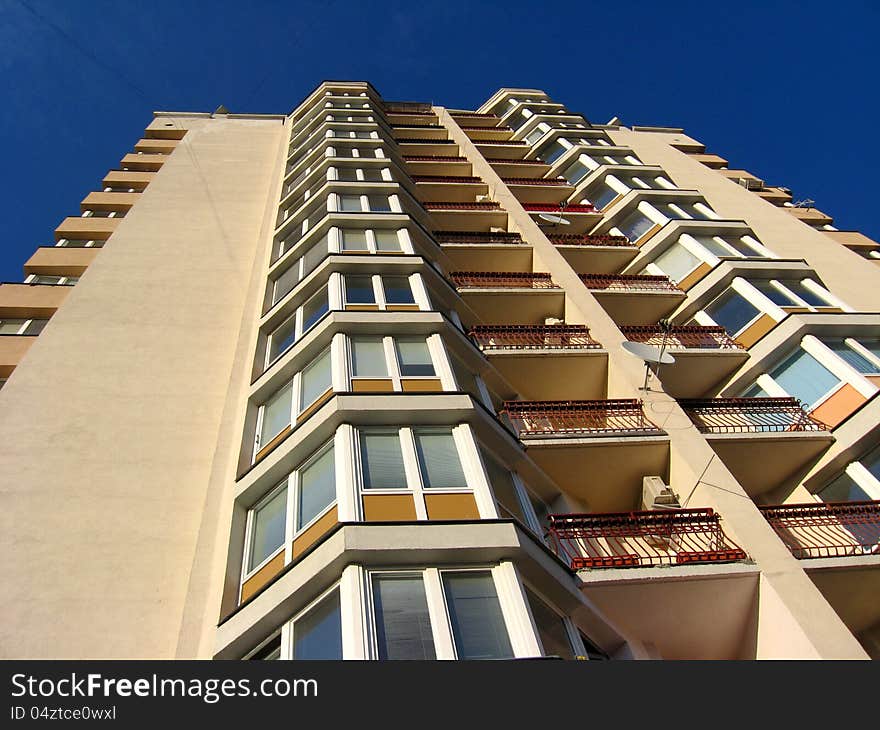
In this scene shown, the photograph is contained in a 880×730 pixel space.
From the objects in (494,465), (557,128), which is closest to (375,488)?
(494,465)

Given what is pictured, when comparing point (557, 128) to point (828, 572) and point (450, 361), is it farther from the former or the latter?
point (828, 572)

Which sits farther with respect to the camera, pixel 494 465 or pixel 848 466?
pixel 848 466

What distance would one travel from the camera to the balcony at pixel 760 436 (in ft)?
45.9

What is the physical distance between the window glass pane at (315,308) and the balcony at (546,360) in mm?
3598

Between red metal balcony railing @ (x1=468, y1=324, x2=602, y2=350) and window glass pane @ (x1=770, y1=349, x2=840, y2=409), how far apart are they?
4.16m

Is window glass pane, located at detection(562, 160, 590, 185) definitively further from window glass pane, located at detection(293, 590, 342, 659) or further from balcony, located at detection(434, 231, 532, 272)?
window glass pane, located at detection(293, 590, 342, 659)

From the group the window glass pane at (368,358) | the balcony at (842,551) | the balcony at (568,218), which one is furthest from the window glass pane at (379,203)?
the balcony at (842,551)

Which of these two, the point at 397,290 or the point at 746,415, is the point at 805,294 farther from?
the point at 397,290

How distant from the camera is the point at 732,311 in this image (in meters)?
18.8

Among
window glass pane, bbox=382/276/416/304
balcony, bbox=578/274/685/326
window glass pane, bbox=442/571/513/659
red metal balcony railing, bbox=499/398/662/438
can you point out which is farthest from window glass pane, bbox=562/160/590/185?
window glass pane, bbox=442/571/513/659

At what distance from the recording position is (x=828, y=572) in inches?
433
